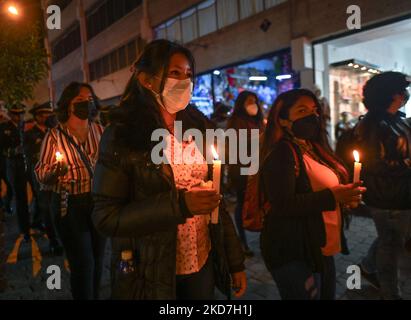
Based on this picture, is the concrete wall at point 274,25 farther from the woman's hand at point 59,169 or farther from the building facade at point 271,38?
the woman's hand at point 59,169

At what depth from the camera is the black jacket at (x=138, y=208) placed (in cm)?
172

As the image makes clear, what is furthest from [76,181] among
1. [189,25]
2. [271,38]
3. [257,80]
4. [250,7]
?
[189,25]

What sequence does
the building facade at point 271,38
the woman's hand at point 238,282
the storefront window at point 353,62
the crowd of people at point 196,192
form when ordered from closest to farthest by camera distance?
the crowd of people at point 196,192
the woman's hand at point 238,282
the building facade at point 271,38
the storefront window at point 353,62

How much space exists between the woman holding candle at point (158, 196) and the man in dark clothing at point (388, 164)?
6.29ft

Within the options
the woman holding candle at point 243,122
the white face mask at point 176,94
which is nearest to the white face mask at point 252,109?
the woman holding candle at point 243,122

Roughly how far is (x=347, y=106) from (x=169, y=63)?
1104cm

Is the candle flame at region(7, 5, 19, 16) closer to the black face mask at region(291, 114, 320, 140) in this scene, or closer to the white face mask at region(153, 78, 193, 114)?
the white face mask at region(153, 78, 193, 114)

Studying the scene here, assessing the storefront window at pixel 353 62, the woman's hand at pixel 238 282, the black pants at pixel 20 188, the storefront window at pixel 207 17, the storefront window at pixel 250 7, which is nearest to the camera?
the woman's hand at pixel 238 282

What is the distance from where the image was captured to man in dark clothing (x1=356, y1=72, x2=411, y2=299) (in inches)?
130

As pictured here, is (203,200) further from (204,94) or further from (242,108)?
(204,94)

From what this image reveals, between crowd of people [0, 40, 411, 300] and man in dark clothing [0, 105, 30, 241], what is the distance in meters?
3.62

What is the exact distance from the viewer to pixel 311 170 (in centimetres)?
252

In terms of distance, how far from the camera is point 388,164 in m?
3.32
